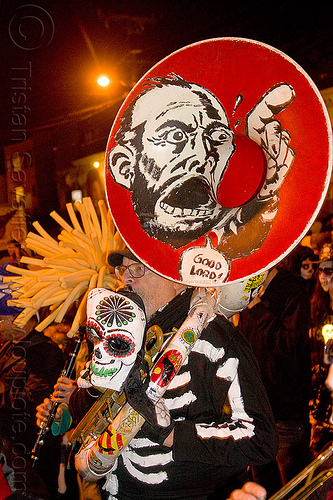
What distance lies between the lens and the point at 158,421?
4.69 ft

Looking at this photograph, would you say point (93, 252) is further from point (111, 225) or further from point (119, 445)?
point (119, 445)

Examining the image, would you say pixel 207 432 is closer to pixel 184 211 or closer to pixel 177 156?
pixel 184 211

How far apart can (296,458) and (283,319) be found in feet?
3.22

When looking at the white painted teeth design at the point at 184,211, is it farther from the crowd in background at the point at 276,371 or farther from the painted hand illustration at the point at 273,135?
the crowd in background at the point at 276,371

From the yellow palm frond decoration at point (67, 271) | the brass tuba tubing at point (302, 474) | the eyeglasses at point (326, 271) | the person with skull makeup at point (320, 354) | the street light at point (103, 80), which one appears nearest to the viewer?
the brass tuba tubing at point (302, 474)

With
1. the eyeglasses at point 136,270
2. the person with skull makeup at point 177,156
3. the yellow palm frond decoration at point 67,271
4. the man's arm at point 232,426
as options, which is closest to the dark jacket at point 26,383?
the yellow palm frond decoration at point 67,271

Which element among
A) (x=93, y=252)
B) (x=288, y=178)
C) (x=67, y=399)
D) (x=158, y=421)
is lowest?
(x=67, y=399)

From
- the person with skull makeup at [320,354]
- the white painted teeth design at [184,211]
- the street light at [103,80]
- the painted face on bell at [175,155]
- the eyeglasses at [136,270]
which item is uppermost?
the street light at [103,80]

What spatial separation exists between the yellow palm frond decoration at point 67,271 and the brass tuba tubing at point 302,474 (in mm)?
1144

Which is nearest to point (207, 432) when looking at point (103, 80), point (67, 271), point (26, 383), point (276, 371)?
point (67, 271)

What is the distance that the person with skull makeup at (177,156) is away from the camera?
5.34 feet

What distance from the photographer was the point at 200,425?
1540 mm

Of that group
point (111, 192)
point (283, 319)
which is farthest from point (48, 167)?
point (111, 192)

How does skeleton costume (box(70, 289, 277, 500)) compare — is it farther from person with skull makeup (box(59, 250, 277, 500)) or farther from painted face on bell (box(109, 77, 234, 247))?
painted face on bell (box(109, 77, 234, 247))
